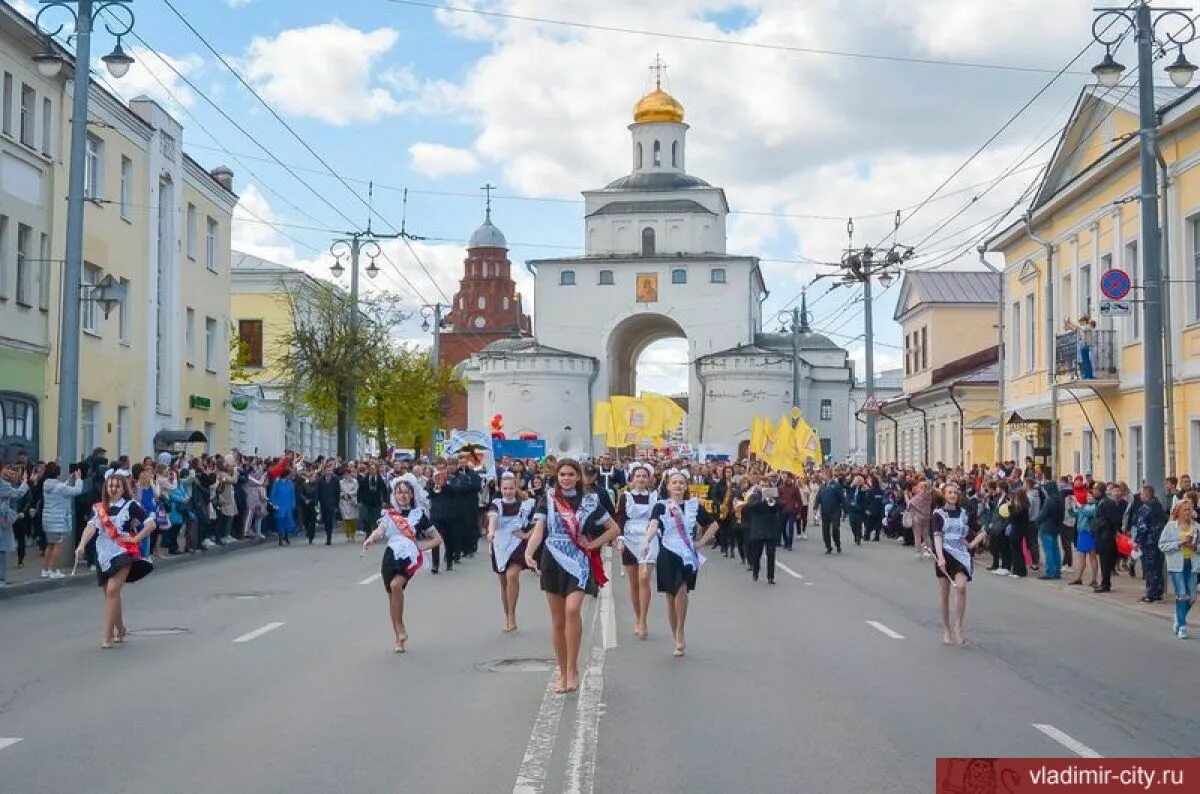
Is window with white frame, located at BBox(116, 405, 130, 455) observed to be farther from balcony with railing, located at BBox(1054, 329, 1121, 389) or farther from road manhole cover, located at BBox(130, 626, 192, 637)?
balcony with railing, located at BBox(1054, 329, 1121, 389)

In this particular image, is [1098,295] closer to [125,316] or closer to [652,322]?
[125,316]

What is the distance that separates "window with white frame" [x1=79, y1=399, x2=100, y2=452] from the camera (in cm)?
3156

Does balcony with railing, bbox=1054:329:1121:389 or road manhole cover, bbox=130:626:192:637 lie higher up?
balcony with railing, bbox=1054:329:1121:389

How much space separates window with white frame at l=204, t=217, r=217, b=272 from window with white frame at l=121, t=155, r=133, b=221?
22.9ft

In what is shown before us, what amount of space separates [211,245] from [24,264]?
13.7 metres

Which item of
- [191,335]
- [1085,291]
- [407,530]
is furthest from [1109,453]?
[191,335]

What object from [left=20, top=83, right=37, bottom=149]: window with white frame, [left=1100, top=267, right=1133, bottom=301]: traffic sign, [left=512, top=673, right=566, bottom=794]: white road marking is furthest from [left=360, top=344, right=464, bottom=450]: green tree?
[left=512, top=673, right=566, bottom=794]: white road marking

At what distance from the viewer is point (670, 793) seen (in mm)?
7270

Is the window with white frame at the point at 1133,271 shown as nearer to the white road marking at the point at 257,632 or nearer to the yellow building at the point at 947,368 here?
the yellow building at the point at 947,368

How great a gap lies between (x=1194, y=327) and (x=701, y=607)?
13517 mm

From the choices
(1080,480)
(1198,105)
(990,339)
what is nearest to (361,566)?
(1080,480)

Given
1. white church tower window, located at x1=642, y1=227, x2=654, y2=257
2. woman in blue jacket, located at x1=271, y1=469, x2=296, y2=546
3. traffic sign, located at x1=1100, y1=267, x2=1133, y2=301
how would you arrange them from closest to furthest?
traffic sign, located at x1=1100, y1=267, x2=1133, y2=301, woman in blue jacket, located at x1=271, y1=469, x2=296, y2=546, white church tower window, located at x1=642, y1=227, x2=654, y2=257

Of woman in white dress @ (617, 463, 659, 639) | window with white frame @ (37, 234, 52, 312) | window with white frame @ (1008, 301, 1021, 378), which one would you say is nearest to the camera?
woman in white dress @ (617, 463, 659, 639)

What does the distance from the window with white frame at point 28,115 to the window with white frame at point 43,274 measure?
206 cm
